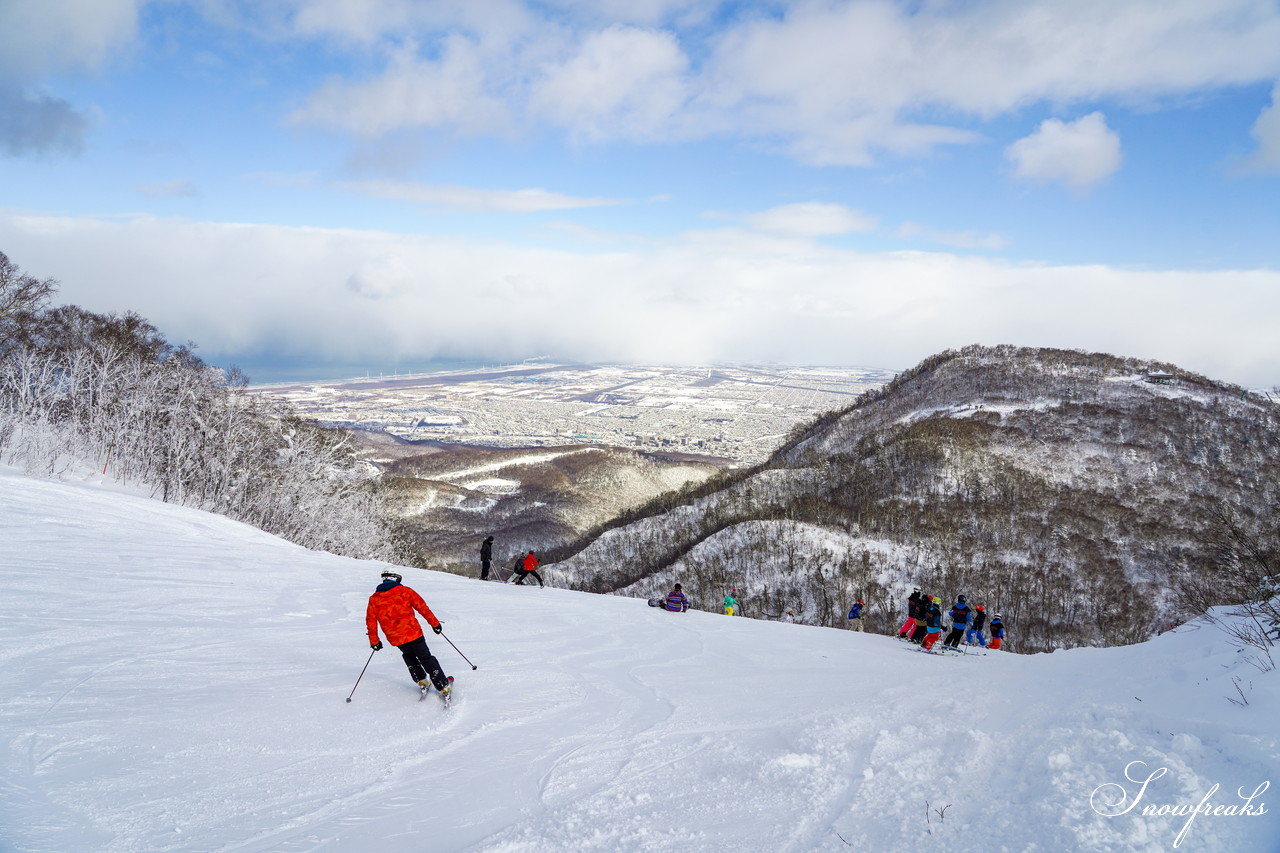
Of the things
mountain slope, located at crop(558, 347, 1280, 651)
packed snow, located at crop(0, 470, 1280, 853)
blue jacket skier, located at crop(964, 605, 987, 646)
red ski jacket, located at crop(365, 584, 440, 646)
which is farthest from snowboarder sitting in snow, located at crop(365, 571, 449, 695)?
mountain slope, located at crop(558, 347, 1280, 651)

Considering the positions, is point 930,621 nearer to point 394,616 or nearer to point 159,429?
point 394,616

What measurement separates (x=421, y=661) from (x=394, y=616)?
959 millimetres

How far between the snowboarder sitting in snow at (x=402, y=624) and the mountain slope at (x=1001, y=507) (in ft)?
205

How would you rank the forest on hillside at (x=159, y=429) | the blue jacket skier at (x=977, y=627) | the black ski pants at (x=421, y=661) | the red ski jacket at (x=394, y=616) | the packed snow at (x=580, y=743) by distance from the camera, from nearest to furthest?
the packed snow at (x=580, y=743)
the red ski jacket at (x=394, y=616)
the black ski pants at (x=421, y=661)
the blue jacket skier at (x=977, y=627)
the forest on hillside at (x=159, y=429)

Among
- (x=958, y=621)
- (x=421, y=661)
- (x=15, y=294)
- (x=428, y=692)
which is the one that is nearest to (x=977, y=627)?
(x=958, y=621)

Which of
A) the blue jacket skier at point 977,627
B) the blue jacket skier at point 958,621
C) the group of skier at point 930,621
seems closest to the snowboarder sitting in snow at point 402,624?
the group of skier at point 930,621

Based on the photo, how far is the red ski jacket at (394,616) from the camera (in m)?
10.8

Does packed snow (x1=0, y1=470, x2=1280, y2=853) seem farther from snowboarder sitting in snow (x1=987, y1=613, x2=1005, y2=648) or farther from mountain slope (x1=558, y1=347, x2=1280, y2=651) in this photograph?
mountain slope (x1=558, y1=347, x2=1280, y2=651)

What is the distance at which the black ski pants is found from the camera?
10883 mm

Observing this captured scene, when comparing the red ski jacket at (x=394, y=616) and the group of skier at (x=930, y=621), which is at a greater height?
the red ski jacket at (x=394, y=616)

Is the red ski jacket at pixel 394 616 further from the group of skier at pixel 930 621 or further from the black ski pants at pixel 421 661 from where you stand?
the group of skier at pixel 930 621

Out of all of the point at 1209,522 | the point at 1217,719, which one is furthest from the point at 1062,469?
the point at 1217,719

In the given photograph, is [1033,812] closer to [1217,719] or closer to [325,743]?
[1217,719]

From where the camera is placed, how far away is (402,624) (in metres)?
10.8
